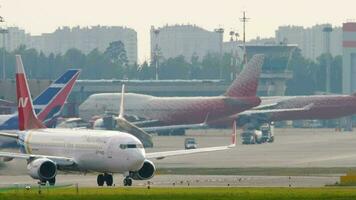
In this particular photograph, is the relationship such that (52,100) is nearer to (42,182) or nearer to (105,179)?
(105,179)

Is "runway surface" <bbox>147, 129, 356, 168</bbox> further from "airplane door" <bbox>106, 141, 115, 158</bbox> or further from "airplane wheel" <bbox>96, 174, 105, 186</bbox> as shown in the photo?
"airplane door" <bbox>106, 141, 115, 158</bbox>

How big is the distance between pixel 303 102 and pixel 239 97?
2146 cm

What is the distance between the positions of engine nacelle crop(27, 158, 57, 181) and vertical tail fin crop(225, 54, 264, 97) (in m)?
86.2

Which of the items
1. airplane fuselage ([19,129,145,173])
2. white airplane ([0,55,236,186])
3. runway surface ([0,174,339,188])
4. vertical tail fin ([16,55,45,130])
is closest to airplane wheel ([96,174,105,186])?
white airplane ([0,55,236,186])

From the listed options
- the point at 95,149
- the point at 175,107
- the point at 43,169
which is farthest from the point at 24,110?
the point at 175,107

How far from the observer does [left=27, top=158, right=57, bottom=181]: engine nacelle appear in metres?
76.6

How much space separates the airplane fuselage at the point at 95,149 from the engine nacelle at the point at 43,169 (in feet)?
5.96

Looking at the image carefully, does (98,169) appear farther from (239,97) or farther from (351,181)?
(239,97)

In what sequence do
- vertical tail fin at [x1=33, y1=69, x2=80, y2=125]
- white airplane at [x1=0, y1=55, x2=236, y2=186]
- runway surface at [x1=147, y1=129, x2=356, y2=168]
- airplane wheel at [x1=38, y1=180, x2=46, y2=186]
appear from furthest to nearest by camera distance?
vertical tail fin at [x1=33, y1=69, x2=80, y2=125]
runway surface at [x1=147, y1=129, x2=356, y2=168]
white airplane at [x1=0, y1=55, x2=236, y2=186]
airplane wheel at [x1=38, y1=180, x2=46, y2=186]

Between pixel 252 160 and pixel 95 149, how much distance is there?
1312 inches

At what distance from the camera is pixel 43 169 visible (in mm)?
76875

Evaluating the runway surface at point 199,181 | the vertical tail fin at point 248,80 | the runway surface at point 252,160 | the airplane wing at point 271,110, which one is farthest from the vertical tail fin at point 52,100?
the airplane wing at point 271,110
